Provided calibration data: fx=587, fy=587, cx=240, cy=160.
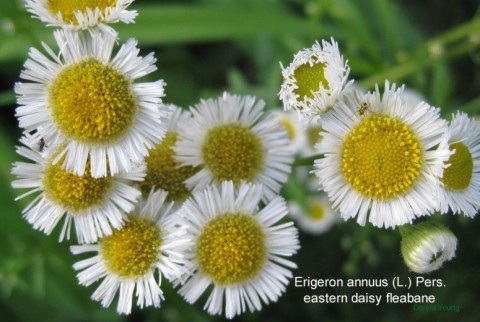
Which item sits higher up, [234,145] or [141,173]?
[234,145]

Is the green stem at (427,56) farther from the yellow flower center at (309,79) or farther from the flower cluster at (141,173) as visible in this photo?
the yellow flower center at (309,79)

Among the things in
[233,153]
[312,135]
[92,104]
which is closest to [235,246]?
[233,153]

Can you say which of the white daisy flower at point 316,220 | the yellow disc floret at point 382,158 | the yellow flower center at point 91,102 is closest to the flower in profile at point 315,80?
the yellow disc floret at point 382,158

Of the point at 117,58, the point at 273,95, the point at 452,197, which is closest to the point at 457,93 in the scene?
the point at 273,95

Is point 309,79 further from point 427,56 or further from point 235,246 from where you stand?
point 427,56

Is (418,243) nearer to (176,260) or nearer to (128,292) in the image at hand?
(176,260)

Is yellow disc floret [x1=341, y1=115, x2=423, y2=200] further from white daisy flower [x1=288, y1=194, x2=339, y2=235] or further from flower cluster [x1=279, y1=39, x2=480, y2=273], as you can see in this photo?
white daisy flower [x1=288, y1=194, x2=339, y2=235]
